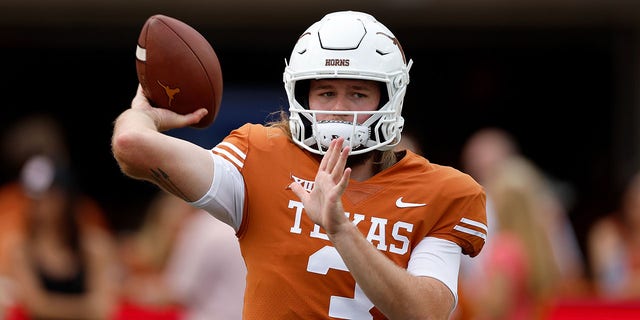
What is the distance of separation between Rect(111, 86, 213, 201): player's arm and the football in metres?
0.15

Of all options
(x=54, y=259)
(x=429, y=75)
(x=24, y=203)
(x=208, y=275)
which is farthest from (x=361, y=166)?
(x=429, y=75)

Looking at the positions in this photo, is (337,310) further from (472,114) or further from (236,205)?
(472,114)

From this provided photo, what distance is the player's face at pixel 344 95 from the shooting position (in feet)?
12.5

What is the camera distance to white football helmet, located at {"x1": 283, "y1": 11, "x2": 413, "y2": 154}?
375 cm

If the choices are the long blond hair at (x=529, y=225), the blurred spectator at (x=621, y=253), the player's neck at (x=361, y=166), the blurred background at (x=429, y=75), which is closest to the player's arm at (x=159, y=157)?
the player's neck at (x=361, y=166)

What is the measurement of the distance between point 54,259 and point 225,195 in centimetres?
366

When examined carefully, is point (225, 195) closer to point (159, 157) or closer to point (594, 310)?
point (159, 157)

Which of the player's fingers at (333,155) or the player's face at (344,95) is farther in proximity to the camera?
the player's face at (344,95)

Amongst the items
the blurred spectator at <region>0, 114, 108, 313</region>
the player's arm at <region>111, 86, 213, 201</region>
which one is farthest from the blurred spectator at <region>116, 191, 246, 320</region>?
the player's arm at <region>111, 86, 213, 201</region>

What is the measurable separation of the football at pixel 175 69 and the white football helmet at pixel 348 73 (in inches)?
11.1

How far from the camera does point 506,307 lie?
7.50 m

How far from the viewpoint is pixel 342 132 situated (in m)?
3.70

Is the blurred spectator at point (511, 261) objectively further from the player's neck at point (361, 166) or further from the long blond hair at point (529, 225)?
the player's neck at point (361, 166)

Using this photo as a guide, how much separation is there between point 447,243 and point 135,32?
10.7 meters
